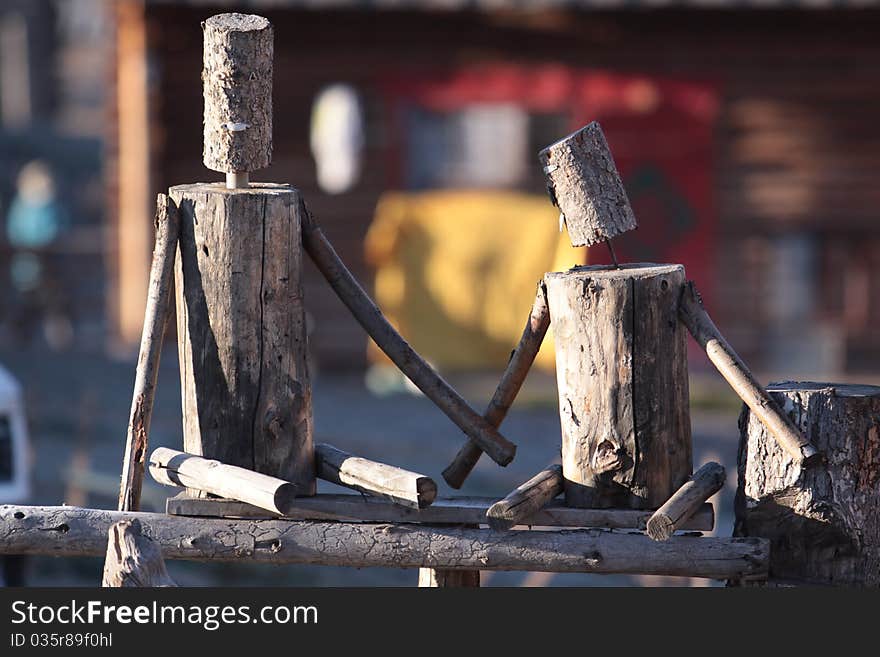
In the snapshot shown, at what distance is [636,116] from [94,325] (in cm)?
749

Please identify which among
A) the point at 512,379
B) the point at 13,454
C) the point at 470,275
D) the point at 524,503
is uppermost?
the point at 470,275

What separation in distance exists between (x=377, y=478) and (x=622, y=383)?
74 centimetres

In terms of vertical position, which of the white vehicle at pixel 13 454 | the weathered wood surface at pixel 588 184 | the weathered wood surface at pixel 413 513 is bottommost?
the white vehicle at pixel 13 454

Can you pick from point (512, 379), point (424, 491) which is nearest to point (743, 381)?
point (512, 379)

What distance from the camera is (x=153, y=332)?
4.38m

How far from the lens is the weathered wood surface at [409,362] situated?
4.54 metres

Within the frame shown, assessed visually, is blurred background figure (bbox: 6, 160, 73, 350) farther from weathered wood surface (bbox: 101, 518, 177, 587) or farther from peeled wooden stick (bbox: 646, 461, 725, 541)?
peeled wooden stick (bbox: 646, 461, 725, 541)

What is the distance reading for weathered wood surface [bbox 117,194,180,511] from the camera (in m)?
4.33

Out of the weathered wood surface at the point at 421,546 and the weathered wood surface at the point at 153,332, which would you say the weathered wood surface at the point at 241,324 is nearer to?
the weathered wood surface at the point at 153,332

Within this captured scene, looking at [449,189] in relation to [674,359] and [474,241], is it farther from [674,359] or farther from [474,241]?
[674,359]

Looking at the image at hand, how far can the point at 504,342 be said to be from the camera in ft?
39.4

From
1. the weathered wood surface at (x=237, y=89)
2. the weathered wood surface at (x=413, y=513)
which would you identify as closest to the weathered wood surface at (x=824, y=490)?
the weathered wood surface at (x=413, y=513)

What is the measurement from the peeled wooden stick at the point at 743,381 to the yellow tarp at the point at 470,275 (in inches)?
292

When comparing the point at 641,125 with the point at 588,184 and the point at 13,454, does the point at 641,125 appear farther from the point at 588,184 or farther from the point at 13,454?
the point at 588,184
